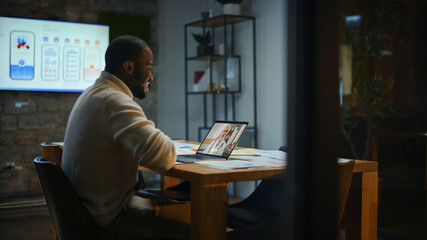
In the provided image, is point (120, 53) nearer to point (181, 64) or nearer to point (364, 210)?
point (364, 210)

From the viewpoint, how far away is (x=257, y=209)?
7.41 ft

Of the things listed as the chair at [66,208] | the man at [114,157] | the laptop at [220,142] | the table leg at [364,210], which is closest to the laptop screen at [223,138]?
the laptop at [220,142]

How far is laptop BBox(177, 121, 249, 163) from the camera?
6.58ft

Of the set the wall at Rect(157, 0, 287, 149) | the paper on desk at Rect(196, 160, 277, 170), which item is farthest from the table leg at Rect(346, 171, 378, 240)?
the wall at Rect(157, 0, 287, 149)

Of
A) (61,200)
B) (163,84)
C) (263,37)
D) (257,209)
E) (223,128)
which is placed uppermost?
(263,37)

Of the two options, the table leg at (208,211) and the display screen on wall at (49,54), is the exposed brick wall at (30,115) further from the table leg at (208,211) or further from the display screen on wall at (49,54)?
the table leg at (208,211)

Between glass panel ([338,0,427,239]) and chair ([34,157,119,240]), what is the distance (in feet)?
2.96

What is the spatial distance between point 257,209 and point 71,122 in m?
1.00

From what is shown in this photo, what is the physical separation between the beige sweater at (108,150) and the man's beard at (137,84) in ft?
0.66

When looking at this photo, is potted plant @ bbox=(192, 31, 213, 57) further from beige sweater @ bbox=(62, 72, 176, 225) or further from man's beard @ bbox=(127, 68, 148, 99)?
beige sweater @ bbox=(62, 72, 176, 225)

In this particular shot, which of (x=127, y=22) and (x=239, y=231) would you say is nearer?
(x=239, y=231)

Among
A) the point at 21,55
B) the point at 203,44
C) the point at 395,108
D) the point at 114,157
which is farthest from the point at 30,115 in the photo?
the point at 395,108

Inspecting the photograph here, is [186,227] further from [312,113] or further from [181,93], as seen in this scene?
[181,93]

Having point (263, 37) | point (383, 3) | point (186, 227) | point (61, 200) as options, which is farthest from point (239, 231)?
point (263, 37)
